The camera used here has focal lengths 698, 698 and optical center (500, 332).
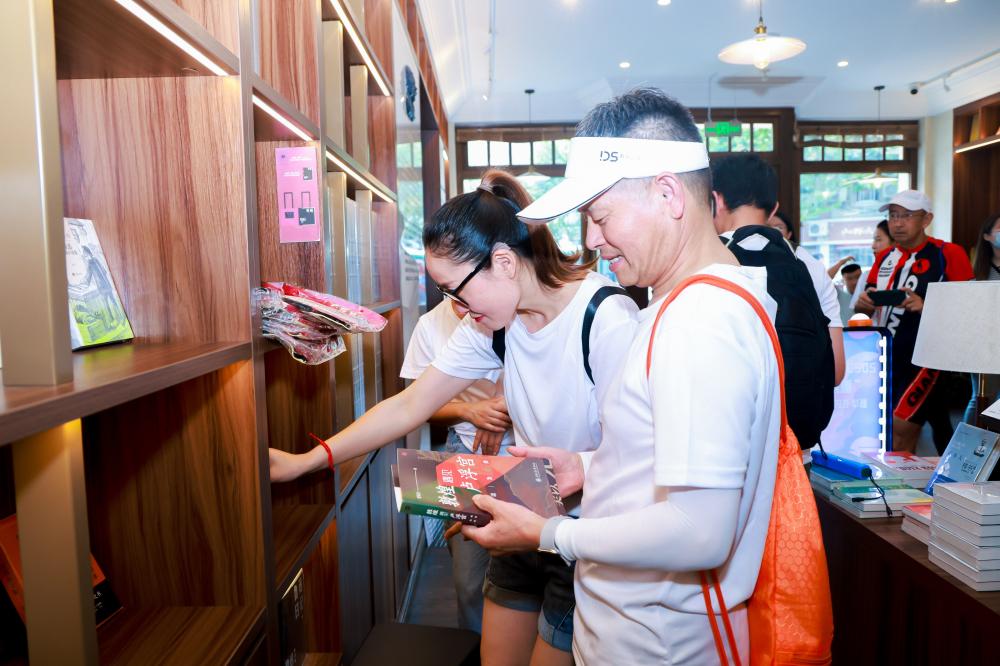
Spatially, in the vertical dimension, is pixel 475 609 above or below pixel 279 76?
below

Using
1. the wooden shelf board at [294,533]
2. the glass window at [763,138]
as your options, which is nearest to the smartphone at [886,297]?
the wooden shelf board at [294,533]

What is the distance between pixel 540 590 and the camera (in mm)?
1693

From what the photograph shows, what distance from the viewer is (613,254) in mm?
1125

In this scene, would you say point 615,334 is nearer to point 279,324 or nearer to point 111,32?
point 279,324

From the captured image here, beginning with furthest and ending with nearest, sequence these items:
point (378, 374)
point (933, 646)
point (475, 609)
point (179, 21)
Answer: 1. point (378, 374)
2. point (475, 609)
3. point (933, 646)
4. point (179, 21)

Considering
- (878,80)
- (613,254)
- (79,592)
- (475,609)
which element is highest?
(878,80)

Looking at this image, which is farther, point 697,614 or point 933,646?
point 933,646

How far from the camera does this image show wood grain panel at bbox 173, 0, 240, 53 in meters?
1.00

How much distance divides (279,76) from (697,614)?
4.23ft

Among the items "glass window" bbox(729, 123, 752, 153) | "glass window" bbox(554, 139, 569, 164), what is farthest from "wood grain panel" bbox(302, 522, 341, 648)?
"glass window" bbox(729, 123, 752, 153)

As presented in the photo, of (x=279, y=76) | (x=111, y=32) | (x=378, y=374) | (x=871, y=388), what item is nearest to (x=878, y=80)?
(x=871, y=388)

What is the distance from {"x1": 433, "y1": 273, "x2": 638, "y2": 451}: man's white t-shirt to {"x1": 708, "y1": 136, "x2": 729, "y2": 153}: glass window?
7.88 m

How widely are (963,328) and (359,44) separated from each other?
1930 millimetres

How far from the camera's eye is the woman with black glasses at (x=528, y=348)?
5.04 feet
